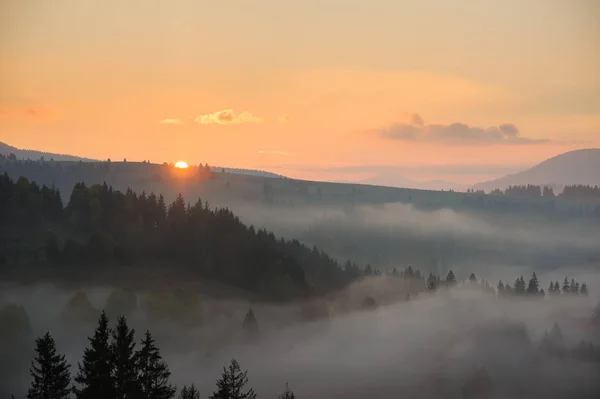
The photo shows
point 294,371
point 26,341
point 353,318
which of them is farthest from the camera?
point 353,318

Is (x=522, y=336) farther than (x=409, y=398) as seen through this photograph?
Yes

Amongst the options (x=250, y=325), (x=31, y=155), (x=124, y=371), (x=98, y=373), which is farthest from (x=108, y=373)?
(x=31, y=155)

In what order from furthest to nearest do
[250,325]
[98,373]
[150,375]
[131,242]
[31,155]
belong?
[31,155] < [250,325] < [131,242] < [150,375] < [98,373]

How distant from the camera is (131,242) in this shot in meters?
124

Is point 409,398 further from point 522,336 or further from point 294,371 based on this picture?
point 522,336

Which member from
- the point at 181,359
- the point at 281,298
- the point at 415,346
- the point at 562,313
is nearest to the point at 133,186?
the point at 281,298

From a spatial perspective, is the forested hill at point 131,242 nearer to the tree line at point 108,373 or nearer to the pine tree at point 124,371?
the tree line at point 108,373

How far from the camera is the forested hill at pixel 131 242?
11256cm

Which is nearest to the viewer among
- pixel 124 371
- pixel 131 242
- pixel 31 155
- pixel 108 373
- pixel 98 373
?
pixel 98 373

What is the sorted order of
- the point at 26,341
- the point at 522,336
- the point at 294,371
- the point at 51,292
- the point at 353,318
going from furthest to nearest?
the point at 522,336 < the point at 353,318 < the point at 294,371 < the point at 51,292 < the point at 26,341

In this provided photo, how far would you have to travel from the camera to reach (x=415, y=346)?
550ft

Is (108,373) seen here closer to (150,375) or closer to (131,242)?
(150,375)

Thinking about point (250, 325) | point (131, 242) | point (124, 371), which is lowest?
point (250, 325)

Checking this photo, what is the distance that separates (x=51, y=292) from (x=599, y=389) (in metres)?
111
